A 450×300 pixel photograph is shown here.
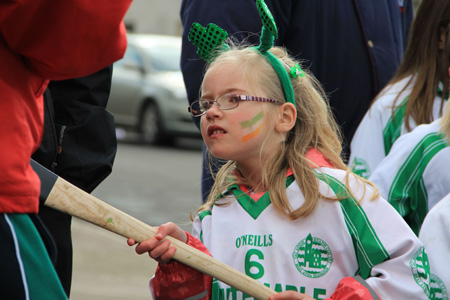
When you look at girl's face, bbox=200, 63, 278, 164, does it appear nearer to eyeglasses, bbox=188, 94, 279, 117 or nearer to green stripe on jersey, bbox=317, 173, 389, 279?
eyeglasses, bbox=188, 94, 279, 117

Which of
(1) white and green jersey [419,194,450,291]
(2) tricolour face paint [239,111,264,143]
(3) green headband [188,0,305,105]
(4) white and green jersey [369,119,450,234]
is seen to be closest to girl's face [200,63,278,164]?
(2) tricolour face paint [239,111,264,143]

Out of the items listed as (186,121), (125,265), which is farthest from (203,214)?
(186,121)

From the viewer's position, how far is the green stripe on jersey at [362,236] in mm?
2576

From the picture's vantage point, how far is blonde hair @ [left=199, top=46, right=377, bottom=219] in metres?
2.73

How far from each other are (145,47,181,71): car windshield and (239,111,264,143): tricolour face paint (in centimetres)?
1131

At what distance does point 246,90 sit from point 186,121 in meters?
11.0

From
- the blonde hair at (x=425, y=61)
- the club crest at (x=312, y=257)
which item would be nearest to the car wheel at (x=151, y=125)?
the blonde hair at (x=425, y=61)

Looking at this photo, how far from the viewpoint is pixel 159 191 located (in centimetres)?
991

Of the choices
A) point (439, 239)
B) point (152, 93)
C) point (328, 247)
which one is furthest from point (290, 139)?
point (152, 93)

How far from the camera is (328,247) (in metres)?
2.66

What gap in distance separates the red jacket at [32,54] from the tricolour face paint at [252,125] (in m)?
0.95

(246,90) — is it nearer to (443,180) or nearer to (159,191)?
(443,180)

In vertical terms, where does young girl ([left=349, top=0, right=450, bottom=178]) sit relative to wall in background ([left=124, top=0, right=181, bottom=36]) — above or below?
above

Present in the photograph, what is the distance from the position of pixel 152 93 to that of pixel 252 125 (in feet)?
37.1
